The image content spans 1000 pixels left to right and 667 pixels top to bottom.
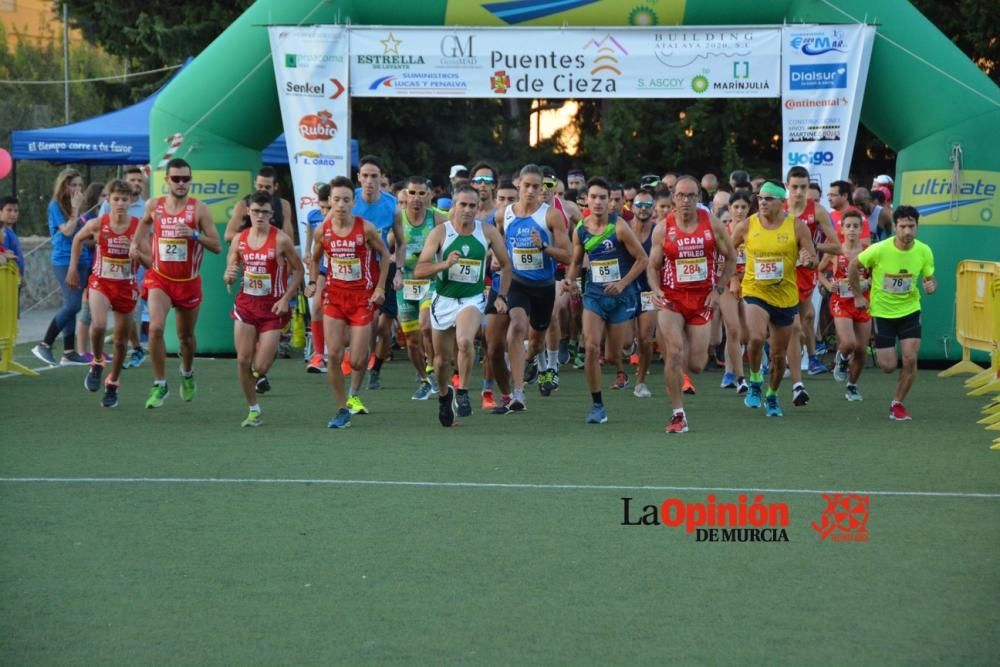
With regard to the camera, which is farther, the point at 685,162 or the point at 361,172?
the point at 685,162

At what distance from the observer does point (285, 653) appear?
5277 millimetres

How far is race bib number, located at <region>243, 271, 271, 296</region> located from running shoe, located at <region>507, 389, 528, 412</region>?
2267 mm

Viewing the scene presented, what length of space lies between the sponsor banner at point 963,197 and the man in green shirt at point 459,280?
663 cm

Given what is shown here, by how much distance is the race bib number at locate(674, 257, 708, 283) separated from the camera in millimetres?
11273

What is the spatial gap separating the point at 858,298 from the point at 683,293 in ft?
7.23

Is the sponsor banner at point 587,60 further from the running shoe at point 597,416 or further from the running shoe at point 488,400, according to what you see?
the running shoe at point 597,416

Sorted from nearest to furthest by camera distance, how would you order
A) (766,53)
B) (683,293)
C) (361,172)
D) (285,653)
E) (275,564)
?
(285,653) → (275,564) → (683,293) → (361,172) → (766,53)

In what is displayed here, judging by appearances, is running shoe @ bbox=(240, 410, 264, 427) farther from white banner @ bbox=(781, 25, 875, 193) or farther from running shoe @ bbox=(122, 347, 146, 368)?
white banner @ bbox=(781, 25, 875, 193)

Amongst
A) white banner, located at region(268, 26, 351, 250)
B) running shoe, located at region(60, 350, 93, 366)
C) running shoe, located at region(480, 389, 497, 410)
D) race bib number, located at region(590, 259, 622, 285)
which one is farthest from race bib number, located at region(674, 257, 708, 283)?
running shoe, located at region(60, 350, 93, 366)

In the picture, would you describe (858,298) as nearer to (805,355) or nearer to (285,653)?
(805,355)

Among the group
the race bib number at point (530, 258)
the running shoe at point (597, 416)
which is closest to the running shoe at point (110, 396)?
the race bib number at point (530, 258)

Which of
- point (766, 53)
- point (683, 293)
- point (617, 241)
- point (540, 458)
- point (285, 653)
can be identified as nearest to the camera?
point (285, 653)

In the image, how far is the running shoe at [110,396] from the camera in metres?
12.5

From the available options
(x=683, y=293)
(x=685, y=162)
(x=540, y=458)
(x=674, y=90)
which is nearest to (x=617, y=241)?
(x=683, y=293)
